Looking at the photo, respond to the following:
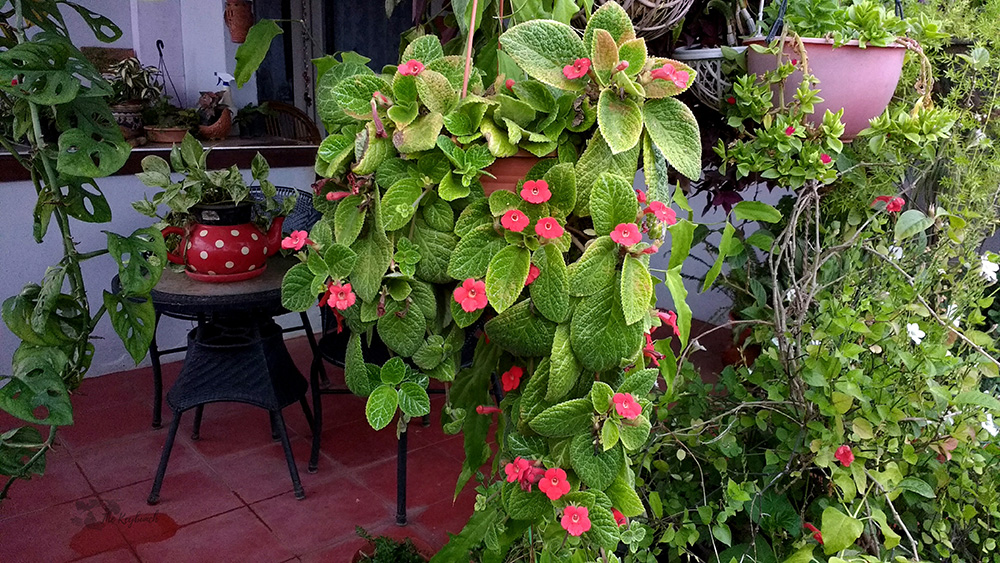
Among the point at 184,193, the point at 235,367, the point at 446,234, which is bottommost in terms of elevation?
the point at 235,367

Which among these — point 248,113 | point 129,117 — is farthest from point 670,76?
point 248,113

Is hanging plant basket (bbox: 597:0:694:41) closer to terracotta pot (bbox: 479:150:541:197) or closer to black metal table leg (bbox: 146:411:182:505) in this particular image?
terracotta pot (bbox: 479:150:541:197)

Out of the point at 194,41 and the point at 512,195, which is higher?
the point at 512,195

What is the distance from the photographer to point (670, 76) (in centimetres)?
74

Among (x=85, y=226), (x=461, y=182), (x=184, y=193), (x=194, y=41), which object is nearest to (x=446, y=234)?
(x=461, y=182)

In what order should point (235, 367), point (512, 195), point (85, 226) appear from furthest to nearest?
point (85, 226) → point (235, 367) → point (512, 195)

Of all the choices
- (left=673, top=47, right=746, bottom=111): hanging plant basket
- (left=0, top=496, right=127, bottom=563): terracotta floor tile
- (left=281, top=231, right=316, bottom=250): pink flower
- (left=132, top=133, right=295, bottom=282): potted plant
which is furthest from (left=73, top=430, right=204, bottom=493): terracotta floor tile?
(left=673, top=47, right=746, bottom=111): hanging plant basket

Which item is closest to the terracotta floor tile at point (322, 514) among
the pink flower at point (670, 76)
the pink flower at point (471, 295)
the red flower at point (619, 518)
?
the red flower at point (619, 518)

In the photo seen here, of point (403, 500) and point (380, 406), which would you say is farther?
point (403, 500)

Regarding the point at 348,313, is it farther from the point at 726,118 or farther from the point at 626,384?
the point at 726,118

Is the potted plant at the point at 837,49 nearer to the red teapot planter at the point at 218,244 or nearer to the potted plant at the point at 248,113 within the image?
the red teapot planter at the point at 218,244

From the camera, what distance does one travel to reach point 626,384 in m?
0.77

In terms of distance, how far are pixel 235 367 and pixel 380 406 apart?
4.50ft

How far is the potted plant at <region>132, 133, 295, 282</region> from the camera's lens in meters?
1.84
